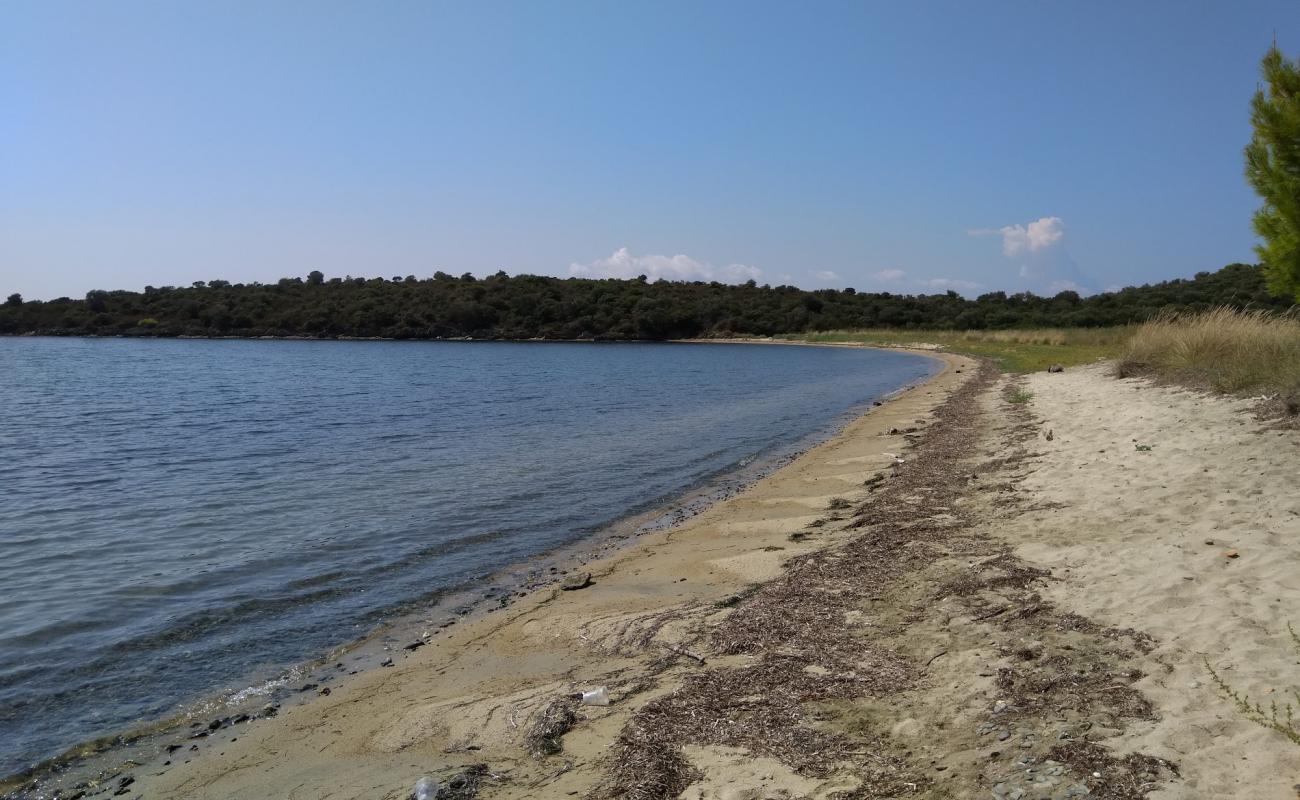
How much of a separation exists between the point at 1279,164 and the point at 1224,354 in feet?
12.7

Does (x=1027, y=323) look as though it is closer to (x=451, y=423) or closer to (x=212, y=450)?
(x=451, y=423)

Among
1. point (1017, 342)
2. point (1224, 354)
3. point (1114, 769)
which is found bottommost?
point (1114, 769)

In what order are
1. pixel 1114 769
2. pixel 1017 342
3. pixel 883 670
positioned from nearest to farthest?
pixel 1114 769 < pixel 883 670 < pixel 1017 342

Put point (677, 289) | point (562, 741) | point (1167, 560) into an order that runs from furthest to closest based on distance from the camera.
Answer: point (677, 289), point (1167, 560), point (562, 741)

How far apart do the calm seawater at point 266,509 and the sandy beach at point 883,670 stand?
4.80ft

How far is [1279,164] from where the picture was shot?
14.5 m

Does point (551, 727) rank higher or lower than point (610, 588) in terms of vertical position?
higher

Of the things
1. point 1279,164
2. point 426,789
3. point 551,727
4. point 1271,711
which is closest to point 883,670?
point 1271,711

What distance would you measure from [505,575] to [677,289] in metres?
135

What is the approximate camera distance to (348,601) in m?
8.35

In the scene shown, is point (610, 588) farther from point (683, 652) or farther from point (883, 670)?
point (883, 670)

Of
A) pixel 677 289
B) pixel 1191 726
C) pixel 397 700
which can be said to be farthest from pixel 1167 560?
pixel 677 289

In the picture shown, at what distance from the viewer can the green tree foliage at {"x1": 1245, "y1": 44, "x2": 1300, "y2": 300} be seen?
13.9 metres

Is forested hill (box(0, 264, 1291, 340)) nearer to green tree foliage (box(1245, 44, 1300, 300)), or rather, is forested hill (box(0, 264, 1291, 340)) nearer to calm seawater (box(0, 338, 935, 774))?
calm seawater (box(0, 338, 935, 774))
